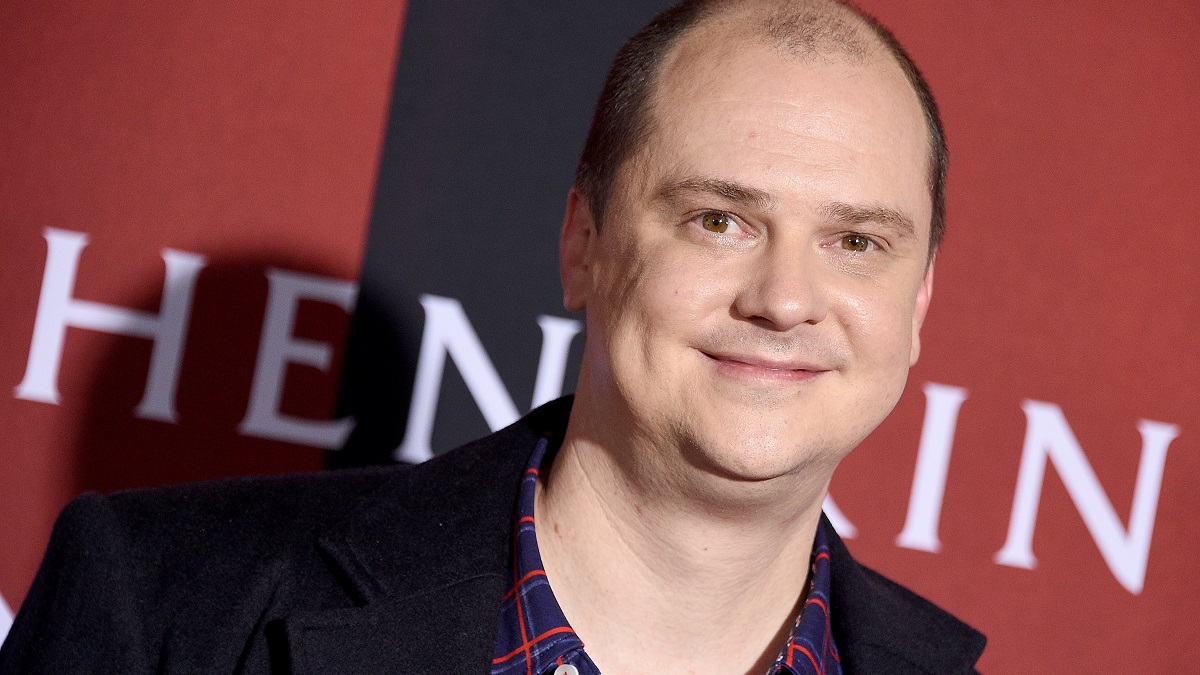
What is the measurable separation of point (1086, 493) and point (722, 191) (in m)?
1.35

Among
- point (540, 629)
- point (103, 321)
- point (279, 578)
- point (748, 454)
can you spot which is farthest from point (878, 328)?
point (103, 321)

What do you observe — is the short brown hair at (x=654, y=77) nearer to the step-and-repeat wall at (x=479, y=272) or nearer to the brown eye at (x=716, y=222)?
the brown eye at (x=716, y=222)

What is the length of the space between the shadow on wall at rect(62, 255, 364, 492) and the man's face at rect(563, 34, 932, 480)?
92 centimetres

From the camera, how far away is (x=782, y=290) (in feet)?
4.36

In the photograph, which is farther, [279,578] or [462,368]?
[462,368]

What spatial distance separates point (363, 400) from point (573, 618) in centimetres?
94

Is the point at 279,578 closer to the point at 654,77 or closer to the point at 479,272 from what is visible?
the point at 654,77

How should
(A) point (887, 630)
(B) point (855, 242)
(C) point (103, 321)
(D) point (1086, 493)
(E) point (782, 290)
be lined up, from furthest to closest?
(D) point (1086, 493), (C) point (103, 321), (A) point (887, 630), (B) point (855, 242), (E) point (782, 290)

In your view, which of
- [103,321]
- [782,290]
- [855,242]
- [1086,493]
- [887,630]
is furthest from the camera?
[1086,493]

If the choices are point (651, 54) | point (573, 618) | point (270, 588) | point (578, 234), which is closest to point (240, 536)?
point (270, 588)

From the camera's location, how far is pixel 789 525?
150 cm

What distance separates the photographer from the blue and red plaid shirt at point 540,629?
1371 mm

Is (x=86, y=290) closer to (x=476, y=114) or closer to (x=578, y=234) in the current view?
(x=476, y=114)

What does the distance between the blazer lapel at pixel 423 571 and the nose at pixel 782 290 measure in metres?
0.41
